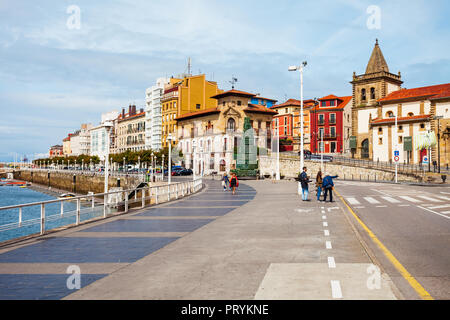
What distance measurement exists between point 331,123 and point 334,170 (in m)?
29.4

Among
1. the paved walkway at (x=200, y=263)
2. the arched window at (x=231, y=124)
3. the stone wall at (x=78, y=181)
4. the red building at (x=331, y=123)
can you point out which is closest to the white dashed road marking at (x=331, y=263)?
the paved walkway at (x=200, y=263)

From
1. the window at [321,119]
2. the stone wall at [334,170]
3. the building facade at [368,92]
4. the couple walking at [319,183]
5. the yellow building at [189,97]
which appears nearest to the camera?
the couple walking at [319,183]

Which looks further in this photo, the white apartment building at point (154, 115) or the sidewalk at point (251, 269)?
the white apartment building at point (154, 115)

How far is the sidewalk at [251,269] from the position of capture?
18.9ft

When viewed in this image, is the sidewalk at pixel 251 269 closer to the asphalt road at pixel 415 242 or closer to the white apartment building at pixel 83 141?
the asphalt road at pixel 415 242

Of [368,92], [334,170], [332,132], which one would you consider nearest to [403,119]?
[368,92]

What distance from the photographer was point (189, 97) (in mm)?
94562

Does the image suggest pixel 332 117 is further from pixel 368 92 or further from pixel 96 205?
pixel 96 205

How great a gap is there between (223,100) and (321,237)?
2845 inches

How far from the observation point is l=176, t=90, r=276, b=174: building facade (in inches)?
3108

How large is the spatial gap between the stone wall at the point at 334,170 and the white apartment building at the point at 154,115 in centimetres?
4115

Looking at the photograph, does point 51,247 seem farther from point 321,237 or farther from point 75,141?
point 75,141
